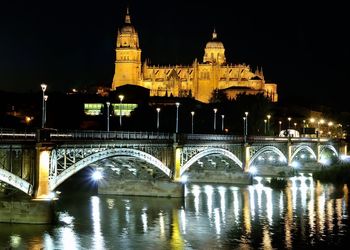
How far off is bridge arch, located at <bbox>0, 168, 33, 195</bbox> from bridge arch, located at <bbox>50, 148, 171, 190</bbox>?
5.18 ft

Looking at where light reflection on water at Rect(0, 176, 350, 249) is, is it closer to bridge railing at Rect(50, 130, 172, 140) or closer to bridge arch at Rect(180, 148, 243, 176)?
bridge arch at Rect(180, 148, 243, 176)

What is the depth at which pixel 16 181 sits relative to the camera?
40.9 m

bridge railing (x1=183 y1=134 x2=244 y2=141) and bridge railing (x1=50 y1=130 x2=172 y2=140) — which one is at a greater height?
bridge railing (x1=183 y1=134 x2=244 y2=141)

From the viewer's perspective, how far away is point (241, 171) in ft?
268

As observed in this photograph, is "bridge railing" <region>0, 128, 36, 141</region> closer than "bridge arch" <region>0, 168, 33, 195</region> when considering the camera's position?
No

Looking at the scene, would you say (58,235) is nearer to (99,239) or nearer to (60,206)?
(99,239)

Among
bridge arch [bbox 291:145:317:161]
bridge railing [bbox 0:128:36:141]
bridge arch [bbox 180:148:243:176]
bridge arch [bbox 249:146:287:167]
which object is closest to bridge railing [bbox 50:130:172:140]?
bridge railing [bbox 0:128:36:141]

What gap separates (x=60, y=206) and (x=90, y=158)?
364 inches

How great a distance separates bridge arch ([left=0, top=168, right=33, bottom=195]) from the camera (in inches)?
1555

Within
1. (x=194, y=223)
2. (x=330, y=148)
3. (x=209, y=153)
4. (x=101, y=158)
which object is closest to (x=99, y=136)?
(x=101, y=158)

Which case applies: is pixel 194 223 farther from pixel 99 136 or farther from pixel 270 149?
pixel 270 149

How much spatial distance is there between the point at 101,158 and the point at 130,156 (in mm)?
5244

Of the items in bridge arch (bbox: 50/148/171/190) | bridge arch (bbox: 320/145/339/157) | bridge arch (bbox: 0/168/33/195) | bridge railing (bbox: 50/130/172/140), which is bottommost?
bridge arch (bbox: 0/168/33/195)

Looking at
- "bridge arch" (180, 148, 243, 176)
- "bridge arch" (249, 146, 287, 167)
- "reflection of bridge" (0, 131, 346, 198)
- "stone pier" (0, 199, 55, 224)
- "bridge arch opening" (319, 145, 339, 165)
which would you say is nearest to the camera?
"reflection of bridge" (0, 131, 346, 198)
